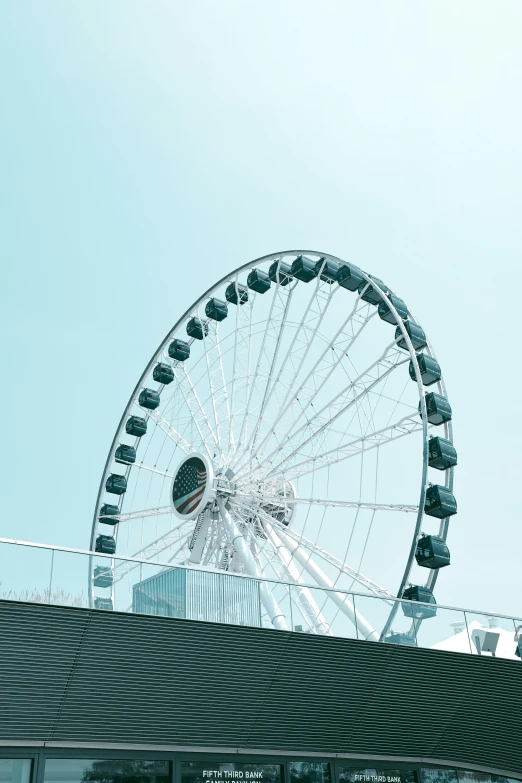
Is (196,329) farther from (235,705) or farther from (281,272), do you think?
(235,705)

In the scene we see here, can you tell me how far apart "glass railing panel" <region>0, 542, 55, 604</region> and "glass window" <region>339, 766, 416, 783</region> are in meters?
7.22

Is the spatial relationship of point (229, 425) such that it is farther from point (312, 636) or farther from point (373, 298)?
point (312, 636)

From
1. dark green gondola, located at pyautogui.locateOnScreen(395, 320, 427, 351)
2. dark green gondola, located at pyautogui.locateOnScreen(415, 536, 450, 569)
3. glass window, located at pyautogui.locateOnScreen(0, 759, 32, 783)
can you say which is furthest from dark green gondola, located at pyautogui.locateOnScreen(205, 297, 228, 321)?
glass window, located at pyautogui.locateOnScreen(0, 759, 32, 783)

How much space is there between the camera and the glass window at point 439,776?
18.0 metres

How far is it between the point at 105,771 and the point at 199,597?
3045mm

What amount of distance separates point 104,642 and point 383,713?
592 centimetres

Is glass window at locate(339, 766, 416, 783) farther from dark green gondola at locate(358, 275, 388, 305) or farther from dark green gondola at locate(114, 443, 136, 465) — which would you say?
dark green gondola at locate(114, 443, 136, 465)

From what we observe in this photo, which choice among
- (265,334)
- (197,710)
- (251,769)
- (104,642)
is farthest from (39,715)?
(265,334)

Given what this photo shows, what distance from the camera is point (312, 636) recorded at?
15.2 meters

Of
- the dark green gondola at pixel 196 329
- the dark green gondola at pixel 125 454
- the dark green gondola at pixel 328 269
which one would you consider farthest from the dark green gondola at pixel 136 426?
the dark green gondola at pixel 328 269

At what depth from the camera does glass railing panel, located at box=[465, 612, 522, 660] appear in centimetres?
1695

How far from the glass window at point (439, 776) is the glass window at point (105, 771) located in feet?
18.3

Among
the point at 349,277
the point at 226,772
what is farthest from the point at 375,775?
the point at 349,277

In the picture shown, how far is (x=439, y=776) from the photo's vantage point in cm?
1816
